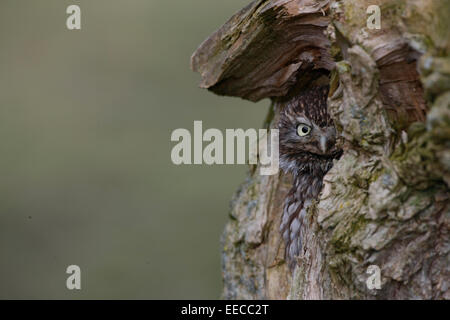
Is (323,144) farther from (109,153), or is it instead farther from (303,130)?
(109,153)

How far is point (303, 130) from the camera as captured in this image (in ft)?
14.9

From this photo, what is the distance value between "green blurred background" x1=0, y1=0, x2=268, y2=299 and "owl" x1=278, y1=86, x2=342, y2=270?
2725 millimetres

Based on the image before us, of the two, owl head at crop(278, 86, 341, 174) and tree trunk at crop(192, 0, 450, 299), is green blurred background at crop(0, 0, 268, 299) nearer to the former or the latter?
owl head at crop(278, 86, 341, 174)

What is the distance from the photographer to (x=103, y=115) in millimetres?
8984

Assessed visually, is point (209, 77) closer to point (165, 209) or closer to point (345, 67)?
point (345, 67)

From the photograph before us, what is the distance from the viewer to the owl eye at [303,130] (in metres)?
4.49

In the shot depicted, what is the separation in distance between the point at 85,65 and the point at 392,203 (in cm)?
723

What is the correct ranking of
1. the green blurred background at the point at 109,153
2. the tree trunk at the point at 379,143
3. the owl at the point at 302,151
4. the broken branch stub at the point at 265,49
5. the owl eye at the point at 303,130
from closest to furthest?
the tree trunk at the point at 379,143
the broken branch stub at the point at 265,49
the owl at the point at 302,151
the owl eye at the point at 303,130
the green blurred background at the point at 109,153

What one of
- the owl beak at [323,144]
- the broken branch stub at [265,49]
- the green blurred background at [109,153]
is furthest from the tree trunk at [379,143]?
the green blurred background at [109,153]

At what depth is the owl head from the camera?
4391mm

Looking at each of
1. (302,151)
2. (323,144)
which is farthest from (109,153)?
(323,144)

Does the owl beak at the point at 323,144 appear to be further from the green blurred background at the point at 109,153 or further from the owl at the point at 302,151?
the green blurred background at the point at 109,153

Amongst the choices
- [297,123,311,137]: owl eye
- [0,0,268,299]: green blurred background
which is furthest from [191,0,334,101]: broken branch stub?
[0,0,268,299]: green blurred background
